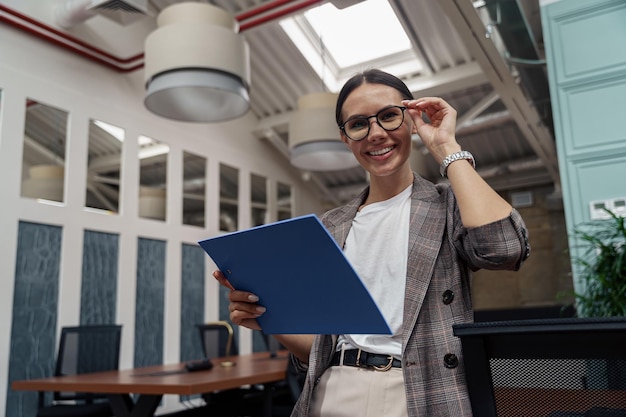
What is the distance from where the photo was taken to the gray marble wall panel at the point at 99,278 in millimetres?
5941

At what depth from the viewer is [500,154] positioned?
349 inches

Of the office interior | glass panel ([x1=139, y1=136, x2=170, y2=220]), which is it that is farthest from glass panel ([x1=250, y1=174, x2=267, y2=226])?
glass panel ([x1=139, y1=136, x2=170, y2=220])

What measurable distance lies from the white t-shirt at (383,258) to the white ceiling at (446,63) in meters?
3.78

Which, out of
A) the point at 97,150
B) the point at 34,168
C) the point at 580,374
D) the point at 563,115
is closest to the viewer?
the point at 580,374

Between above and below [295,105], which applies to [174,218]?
below

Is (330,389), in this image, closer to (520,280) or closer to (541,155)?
(541,155)

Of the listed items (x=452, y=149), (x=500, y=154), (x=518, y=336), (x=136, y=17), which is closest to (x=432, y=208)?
(x=452, y=149)

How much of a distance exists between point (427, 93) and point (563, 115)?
376 centimetres

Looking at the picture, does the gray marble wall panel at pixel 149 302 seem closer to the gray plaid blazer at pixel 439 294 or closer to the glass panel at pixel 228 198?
the glass panel at pixel 228 198

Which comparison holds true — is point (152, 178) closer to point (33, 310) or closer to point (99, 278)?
point (99, 278)

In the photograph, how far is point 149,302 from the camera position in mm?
6668

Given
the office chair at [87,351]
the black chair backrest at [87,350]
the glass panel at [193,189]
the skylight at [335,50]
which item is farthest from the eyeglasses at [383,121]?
the glass panel at [193,189]

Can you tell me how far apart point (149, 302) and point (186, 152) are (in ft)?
6.72

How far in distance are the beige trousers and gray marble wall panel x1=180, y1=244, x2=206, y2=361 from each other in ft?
20.6
